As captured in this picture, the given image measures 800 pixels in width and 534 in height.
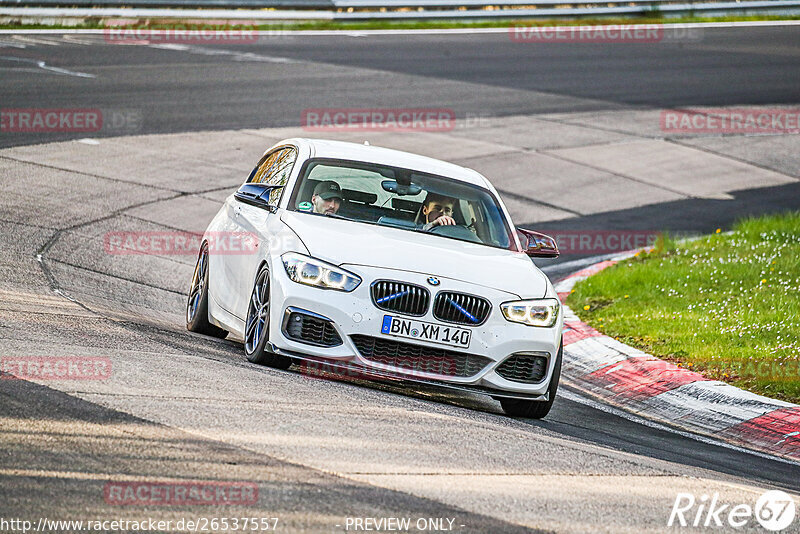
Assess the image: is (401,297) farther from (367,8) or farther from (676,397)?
(367,8)

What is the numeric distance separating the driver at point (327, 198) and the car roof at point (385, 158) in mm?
307

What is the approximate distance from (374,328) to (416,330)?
265mm

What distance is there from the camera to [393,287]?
7.87 m

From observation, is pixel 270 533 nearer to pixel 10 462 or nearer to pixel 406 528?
pixel 406 528

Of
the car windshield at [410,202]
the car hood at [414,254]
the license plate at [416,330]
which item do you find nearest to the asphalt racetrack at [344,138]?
the license plate at [416,330]

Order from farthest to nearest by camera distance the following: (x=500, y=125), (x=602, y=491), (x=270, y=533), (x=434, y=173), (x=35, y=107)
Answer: (x=500, y=125), (x=35, y=107), (x=434, y=173), (x=602, y=491), (x=270, y=533)

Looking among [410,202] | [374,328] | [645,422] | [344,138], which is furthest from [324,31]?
[374,328]

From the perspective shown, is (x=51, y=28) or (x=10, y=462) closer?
(x=10, y=462)

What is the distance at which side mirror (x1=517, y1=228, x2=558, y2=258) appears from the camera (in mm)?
9195

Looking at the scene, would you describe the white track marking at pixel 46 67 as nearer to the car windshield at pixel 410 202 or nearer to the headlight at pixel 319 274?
the car windshield at pixel 410 202

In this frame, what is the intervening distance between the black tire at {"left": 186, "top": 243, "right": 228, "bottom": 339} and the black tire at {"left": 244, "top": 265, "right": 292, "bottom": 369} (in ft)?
4.21

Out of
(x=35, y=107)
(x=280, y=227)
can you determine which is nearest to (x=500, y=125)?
(x=35, y=107)

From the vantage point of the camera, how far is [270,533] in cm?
479

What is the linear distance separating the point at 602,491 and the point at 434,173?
13.2 ft
